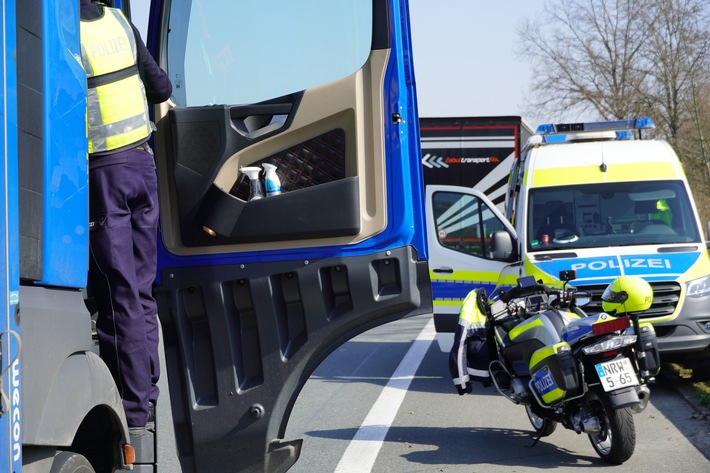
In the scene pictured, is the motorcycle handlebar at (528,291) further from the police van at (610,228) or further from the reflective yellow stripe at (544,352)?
the police van at (610,228)

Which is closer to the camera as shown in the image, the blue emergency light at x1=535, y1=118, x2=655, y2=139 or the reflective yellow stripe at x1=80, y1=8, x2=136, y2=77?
the reflective yellow stripe at x1=80, y1=8, x2=136, y2=77

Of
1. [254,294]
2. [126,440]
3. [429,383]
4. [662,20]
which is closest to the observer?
[126,440]

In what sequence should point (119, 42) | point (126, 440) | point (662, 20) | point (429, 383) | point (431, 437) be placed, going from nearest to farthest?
point (126, 440) → point (119, 42) → point (431, 437) → point (429, 383) → point (662, 20)

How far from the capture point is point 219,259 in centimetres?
442

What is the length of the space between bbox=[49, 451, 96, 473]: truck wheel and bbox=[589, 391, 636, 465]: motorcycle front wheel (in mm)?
4384

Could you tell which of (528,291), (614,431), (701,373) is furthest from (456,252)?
(614,431)

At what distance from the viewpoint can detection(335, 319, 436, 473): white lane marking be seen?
7.22m

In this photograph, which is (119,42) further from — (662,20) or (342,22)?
(662,20)

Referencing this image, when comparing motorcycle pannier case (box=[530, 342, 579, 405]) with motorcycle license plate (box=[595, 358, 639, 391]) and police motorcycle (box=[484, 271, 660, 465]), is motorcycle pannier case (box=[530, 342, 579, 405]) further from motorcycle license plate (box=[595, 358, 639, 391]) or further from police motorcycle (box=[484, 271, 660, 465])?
motorcycle license plate (box=[595, 358, 639, 391])

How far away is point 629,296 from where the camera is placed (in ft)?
23.9

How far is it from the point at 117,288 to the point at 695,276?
751 cm

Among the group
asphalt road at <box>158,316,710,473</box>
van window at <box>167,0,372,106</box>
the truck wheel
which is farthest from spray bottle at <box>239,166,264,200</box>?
asphalt road at <box>158,316,710,473</box>

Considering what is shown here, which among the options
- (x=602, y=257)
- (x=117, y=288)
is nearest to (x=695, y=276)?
(x=602, y=257)

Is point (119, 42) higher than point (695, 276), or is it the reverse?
point (119, 42)
